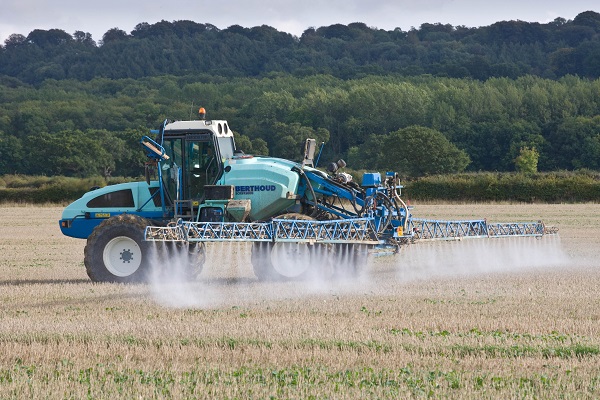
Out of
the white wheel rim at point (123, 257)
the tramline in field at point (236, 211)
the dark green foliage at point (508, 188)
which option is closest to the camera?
the tramline in field at point (236, 211)

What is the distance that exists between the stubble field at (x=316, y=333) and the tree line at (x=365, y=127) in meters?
58.8

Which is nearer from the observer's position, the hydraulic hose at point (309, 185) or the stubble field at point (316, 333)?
the stubble field at point (316, 333)

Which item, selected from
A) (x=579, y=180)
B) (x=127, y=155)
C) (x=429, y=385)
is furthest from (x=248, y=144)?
(x=429, y=385)

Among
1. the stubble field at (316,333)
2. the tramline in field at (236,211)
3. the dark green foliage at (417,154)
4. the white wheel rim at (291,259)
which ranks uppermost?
the dark green foliage at (417,154)

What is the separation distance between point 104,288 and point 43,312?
248cm

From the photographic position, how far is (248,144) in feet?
266

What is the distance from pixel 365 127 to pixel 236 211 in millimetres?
90619

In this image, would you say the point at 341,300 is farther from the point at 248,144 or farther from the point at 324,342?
the point at 248,144

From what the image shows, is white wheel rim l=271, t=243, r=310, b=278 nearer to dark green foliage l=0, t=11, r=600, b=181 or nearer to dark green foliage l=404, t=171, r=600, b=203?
dark green foliage l=404, t=171, r=600, b=203

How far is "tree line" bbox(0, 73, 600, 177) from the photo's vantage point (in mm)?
87062

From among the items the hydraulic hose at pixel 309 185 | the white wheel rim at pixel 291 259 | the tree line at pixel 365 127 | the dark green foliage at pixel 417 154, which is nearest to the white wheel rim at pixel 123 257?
the white wheel rim at pixel 291 259

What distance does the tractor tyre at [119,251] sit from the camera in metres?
16.8

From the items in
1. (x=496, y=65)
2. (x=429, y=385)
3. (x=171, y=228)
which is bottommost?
(x=429, y=385)

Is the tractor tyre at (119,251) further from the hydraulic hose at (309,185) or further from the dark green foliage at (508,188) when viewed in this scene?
the dark green foliage at (508,188)
